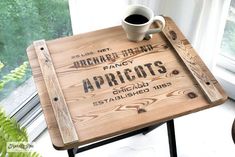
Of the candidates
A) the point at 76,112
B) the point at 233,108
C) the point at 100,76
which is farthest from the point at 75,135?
the point at 233,108

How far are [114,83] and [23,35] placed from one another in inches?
25.0

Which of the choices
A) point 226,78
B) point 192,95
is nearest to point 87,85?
point 192,95

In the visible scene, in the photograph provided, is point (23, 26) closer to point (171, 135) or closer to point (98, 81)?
point (98, 81)

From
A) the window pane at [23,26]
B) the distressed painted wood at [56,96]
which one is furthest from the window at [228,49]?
the distressed painted wood at [56,96]

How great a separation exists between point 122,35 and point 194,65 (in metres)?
0.25

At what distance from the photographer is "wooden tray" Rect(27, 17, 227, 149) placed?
910mm

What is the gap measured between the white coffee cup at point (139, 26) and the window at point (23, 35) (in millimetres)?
489

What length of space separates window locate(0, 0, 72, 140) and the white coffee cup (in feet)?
1.61

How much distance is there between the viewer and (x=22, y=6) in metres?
1.39

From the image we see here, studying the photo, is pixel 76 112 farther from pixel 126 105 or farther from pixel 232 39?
pixel 232 39

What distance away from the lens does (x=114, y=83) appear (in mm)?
1007

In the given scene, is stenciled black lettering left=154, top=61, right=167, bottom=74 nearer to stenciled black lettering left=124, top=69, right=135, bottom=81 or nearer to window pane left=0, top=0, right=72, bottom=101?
stenciled black lettering left=124, top=69, right=135, bottom=81

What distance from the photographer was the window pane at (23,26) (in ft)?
4.50

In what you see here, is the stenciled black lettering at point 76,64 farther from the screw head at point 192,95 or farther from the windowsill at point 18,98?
the windowsill at point 18,98
